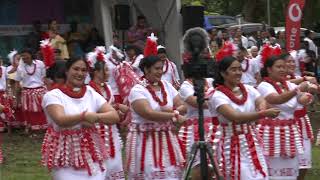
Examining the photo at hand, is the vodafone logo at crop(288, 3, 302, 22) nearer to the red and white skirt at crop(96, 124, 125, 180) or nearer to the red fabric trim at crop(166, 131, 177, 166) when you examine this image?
the red and white skirt at crop(96, 124, 125, 180)

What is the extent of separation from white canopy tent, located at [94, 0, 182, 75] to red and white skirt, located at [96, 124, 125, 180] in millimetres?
9573

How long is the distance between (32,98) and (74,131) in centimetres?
785

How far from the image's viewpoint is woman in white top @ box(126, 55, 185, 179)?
22.6ft

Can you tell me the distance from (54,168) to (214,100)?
4.92 feet

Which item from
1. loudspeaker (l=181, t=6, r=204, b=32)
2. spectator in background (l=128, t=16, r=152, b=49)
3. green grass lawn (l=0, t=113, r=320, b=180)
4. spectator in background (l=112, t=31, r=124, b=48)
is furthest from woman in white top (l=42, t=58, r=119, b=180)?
spectator in background (l=112, t=31, r=124, b=48)

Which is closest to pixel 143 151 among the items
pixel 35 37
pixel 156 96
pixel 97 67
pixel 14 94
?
pixel 156 96

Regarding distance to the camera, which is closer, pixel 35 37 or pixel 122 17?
pixel 35 37

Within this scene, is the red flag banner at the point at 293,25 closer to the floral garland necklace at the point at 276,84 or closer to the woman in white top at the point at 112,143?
the floral garland necklace at the point at 276,84

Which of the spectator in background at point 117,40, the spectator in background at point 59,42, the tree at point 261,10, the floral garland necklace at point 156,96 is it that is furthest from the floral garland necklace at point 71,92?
the tree at point 261,10

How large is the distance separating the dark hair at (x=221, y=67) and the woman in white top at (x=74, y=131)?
110cm

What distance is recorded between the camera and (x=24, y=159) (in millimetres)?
11211

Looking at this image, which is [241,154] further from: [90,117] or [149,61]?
[90,117]

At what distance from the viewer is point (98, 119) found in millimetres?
5797

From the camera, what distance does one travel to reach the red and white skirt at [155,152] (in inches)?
272
